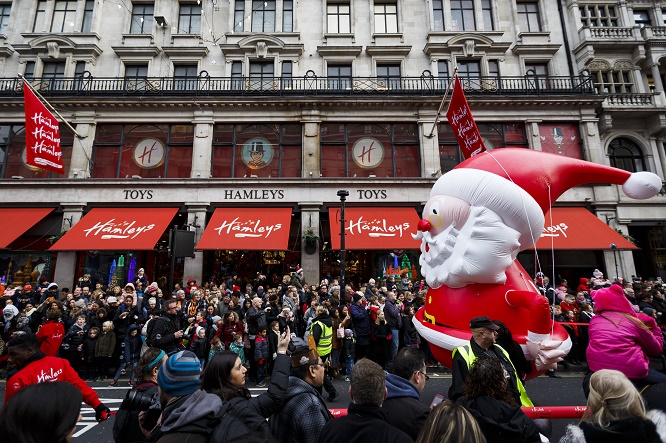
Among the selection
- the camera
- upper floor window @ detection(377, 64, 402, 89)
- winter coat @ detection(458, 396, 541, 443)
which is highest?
A: upper floor window @ detection(377, 64, 402, 89)

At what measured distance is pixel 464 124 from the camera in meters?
11.8

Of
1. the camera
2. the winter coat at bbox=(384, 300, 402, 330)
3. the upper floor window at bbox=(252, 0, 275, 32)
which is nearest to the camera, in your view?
the camera

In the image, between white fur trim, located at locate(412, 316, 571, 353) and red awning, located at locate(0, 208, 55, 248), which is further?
red awning, located at locate(0, 208, 55, 248)

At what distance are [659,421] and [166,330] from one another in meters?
7.76

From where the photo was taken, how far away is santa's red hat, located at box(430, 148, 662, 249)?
5168mm

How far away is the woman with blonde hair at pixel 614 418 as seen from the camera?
2367mm

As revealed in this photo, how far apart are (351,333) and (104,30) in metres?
22.4

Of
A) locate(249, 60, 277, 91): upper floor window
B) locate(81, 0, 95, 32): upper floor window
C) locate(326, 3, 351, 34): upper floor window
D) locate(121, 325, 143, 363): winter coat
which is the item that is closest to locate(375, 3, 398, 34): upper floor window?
locate(326, 3, 351, 34): upper floor window

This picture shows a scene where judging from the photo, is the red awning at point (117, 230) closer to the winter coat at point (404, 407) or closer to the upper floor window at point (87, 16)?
the upper floor window at point (87, 16)

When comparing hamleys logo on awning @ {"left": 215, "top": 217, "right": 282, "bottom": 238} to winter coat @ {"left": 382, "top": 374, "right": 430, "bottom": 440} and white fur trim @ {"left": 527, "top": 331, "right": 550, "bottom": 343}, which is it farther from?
winter coat @ {"left": 382, "top": 374, "right": 430, "bottom": 440}

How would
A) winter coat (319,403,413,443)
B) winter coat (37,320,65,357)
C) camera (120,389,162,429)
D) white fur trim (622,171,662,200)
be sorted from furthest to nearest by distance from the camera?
winter coat (37,320,65,357)
white fur trim (622,171,662,200)
camera (120,389,162,429)
winter coat (319,403,413,443)

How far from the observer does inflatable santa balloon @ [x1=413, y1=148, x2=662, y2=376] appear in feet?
16.1

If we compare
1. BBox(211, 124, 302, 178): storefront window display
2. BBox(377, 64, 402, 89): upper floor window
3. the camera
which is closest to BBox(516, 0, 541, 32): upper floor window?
BBox(377, 64, 402, 89): upper floor window

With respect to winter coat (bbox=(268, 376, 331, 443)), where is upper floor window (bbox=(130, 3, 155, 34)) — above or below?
above
